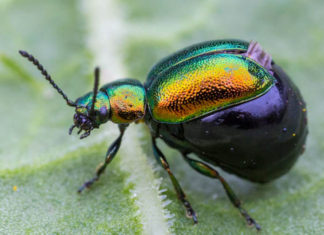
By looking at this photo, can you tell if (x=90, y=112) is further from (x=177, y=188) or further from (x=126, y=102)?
(x=177, y=188)

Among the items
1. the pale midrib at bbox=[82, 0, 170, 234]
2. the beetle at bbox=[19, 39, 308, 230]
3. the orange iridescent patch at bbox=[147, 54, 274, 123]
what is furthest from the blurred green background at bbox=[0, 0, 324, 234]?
the orange iridescent patch at bbox=[147, 54, 274, 123]

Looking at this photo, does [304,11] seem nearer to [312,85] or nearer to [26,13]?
[312,85]

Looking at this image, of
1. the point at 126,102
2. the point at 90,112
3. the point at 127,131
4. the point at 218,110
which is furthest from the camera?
the point at 127,131

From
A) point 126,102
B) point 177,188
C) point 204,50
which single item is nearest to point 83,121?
point 126,102

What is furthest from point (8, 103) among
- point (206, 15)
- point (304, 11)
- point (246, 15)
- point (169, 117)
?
point (304, 11)

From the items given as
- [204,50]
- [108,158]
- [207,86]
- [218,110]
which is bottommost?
[108,158]

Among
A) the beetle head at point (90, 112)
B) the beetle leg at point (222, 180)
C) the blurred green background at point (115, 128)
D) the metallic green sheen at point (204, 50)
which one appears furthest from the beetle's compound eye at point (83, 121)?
the beetle leg at point (222, 180)

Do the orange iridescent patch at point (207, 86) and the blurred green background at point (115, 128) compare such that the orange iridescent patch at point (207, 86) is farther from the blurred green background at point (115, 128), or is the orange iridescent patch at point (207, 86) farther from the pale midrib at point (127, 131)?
the blurred green background at point (115, 128)
